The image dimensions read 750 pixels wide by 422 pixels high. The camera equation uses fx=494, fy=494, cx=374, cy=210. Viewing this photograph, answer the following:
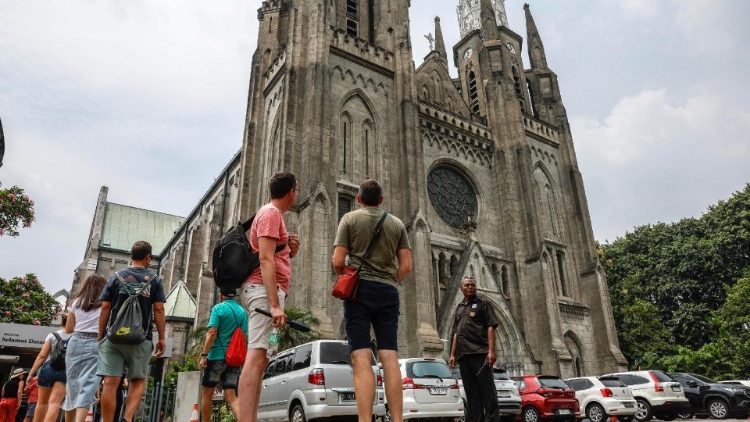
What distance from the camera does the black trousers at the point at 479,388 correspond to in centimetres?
603

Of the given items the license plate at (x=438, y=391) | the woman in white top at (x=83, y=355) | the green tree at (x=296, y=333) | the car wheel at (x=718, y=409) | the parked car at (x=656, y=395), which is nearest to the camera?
the woman in white top at (x=83, y=355)

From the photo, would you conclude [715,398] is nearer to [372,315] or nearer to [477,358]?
[477,358]

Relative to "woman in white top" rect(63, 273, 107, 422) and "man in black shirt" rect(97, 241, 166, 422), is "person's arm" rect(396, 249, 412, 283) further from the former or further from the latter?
"woman in white top" rect(63, 273, 107, 422)

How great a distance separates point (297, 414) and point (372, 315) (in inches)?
233

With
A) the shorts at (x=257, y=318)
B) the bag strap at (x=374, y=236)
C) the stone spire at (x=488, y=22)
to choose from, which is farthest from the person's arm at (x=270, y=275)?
the stone spire at (x=488, y=22)

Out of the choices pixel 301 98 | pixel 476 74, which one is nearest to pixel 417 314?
pixel 301 98

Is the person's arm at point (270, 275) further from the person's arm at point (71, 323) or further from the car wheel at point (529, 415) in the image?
the car wheel at point (529, 415)

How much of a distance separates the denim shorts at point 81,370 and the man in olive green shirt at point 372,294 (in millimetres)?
3446

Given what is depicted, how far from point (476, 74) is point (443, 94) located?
368cm

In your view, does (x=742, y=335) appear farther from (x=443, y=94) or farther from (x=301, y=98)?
(x=301, y=98)

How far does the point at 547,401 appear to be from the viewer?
12.1 meters

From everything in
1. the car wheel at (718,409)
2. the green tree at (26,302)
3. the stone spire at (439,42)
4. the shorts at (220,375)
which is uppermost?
the stone spire at (439,42)

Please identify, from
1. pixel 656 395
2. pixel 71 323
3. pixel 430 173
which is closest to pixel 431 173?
pixel 430 173

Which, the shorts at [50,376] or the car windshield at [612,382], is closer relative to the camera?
the shorts at [50,376]
